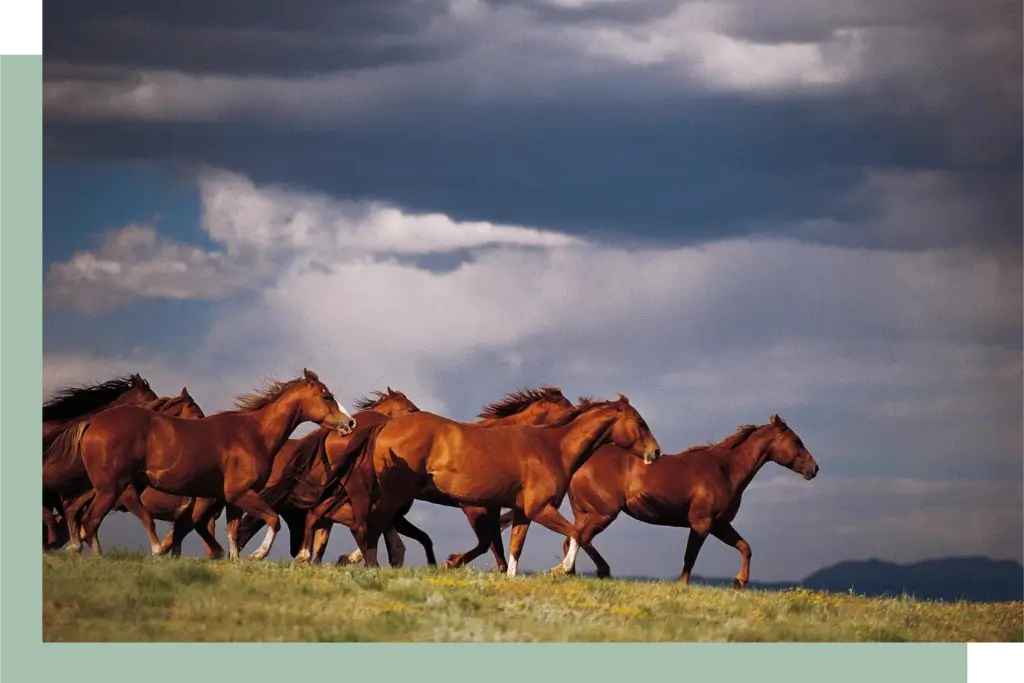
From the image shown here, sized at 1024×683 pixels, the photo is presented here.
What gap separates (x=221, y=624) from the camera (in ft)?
42.1

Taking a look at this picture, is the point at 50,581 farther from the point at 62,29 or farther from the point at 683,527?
the point at 683,527

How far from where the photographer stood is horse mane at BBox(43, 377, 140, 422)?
15.7 meters

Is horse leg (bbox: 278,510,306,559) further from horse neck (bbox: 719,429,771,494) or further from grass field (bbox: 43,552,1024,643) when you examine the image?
horse neck (bbox: 719,429,771,494)

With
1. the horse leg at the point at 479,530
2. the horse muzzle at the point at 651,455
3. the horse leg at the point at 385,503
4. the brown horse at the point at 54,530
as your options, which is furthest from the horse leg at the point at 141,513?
the horse muzzle at the point at 651,455

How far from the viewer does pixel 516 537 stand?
15469 mm

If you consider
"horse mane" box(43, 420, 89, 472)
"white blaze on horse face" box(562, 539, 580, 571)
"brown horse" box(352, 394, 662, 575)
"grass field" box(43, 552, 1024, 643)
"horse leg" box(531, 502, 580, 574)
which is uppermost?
"horse mane" box(43, 420, 89, 472)

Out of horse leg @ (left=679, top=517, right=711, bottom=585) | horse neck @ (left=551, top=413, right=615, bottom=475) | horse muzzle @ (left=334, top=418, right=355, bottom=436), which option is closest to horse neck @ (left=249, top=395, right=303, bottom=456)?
horse muzzle @ (left=334, top=418, right=355, bottom=436)

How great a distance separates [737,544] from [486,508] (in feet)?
7.67

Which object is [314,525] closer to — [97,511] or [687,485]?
[97,511]

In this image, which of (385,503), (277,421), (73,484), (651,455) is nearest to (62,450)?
(73,484)

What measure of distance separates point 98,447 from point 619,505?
484 centimetres

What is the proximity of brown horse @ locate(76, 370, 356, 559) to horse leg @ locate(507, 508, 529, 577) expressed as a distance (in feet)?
5.73

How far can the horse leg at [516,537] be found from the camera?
15.3m
